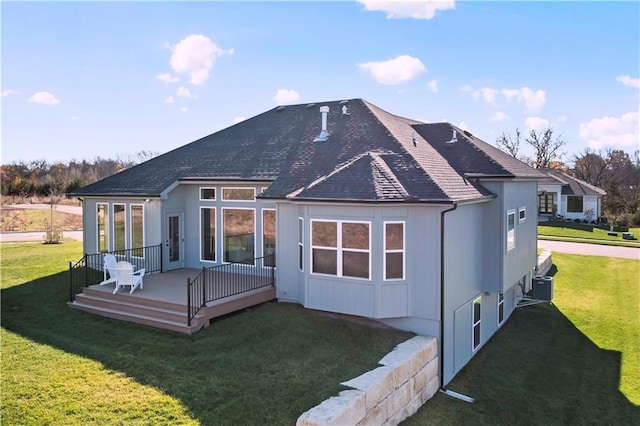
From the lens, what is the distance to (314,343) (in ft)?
30.2

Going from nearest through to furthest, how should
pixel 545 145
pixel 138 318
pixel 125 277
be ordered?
pixel 138 318, pixel 125 277, pixel 545 145

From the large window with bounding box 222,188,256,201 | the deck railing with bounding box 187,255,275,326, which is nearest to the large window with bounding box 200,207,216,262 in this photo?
the large window with bounding box 222,188,256,201

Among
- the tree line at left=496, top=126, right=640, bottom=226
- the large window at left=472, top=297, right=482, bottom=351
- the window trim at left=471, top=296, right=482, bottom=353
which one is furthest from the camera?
the tree line at left=496, top=126, right=640, bottom=226

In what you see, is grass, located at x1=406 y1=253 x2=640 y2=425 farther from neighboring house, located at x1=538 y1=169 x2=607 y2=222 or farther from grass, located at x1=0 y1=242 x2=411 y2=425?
neighboring house, located at x1=538 y1=169 x2=607 y2=222

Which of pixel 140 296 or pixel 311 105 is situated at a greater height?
pixel 311 105

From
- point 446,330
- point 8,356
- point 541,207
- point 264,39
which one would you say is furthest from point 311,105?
point 541,207

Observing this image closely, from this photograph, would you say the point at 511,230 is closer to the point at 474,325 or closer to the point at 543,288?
the point at 474,325

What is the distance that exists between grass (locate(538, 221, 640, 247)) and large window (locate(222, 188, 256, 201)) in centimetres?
2683

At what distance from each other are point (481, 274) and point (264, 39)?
1128 cm

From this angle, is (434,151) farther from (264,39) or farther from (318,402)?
(318,402)

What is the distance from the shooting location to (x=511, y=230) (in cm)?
1323

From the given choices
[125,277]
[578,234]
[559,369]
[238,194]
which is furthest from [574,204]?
[125,277]

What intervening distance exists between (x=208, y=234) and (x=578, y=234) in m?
30.9

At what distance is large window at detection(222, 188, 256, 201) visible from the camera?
13.6m
